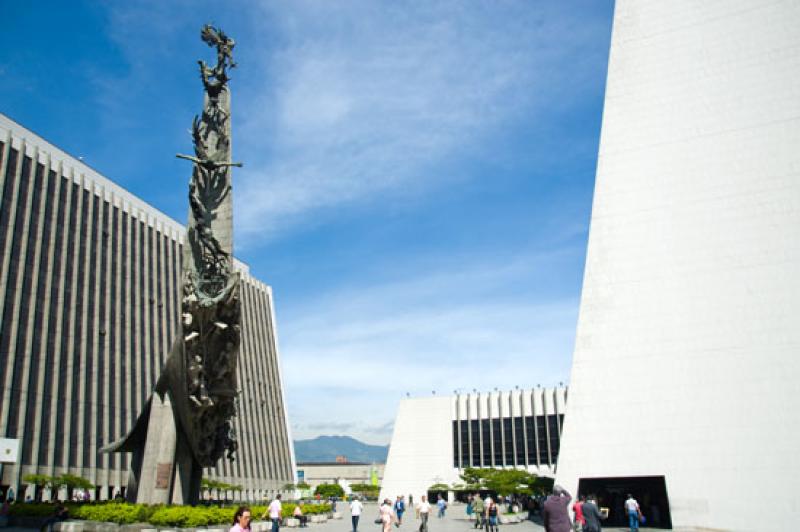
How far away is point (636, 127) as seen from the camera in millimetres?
29250

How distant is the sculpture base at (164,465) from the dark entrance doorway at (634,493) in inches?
638

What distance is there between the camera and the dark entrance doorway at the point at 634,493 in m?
25.3

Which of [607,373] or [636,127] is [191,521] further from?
[636,127]

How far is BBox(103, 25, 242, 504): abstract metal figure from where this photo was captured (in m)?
20.7

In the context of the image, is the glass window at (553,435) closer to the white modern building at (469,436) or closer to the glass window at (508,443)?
the white modern building at (469,436)

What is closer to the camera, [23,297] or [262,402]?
[23,297]

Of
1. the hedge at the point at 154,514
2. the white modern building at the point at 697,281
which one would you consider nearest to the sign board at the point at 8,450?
the hedge at the point at 154,514

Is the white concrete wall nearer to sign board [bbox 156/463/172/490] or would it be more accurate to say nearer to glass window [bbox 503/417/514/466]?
glass window [bbox 503/417/514/466]

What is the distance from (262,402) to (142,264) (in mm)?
25527

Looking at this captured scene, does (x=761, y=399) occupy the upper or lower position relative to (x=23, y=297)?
lower

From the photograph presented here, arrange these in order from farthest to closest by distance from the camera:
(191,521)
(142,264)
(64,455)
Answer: (142,264) → (64,455) → (191,521)

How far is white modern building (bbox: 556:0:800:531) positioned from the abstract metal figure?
15.2 meters

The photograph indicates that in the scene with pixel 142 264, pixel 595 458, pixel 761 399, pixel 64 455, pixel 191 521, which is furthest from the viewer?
pixel 142 264

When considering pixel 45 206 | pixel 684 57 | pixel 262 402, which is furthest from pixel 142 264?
pixel 684 57
